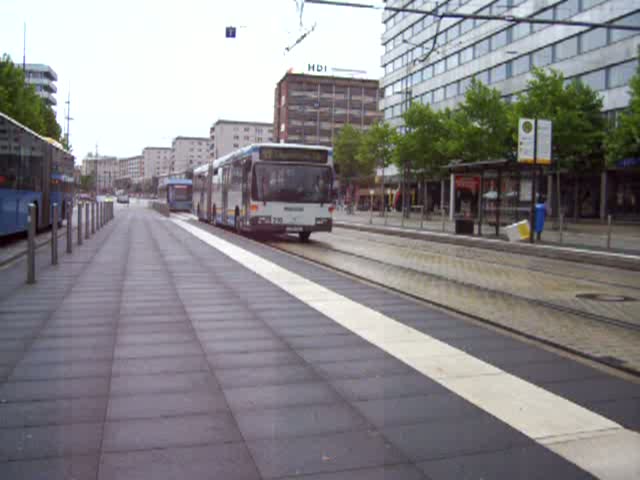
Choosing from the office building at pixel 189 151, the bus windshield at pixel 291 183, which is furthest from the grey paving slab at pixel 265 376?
the office building at pixel 189 151

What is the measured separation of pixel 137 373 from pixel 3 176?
12.1 meters

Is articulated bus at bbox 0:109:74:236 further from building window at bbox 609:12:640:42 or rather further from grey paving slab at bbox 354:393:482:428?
building window at bbox 609:12:640:42

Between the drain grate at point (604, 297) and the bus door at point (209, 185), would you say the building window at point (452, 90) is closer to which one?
the bus door at point (209, 185)

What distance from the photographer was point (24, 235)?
20.7 meters

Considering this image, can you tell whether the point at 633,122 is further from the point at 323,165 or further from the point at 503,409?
the point at 503,409

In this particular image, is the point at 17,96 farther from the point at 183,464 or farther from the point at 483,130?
the point at 183,464

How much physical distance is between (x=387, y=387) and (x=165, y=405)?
1.52m

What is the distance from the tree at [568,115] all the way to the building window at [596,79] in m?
2.51

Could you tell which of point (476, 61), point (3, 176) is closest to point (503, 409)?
point (3, 176)

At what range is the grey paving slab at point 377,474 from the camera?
3.32 metres

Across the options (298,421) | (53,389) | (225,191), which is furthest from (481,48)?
(298,421)

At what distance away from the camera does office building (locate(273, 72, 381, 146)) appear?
114 meters

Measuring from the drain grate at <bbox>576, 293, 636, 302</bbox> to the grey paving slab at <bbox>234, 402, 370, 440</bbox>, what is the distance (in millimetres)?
6959

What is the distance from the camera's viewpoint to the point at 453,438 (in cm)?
386
